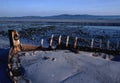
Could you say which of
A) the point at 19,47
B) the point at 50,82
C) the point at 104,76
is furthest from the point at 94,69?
the point at 19,47

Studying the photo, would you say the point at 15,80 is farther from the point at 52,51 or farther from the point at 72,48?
the point at 72,48

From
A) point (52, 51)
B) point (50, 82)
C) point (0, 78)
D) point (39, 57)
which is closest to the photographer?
point (50, 82)

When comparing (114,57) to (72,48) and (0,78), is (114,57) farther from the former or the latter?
(0,78)

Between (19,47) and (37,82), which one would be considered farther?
(19,47)

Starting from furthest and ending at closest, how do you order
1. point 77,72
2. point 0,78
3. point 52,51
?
1. point 52,51
2. point 0,78
3. point 77,72

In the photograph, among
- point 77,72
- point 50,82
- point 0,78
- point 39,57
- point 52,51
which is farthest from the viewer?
point 52,51

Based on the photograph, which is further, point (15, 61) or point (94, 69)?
point (15, 61)

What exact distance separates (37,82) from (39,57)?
1922 millimetres

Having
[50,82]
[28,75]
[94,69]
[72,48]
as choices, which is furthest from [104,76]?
[72,48]

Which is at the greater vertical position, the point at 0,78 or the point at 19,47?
the point at 19,47

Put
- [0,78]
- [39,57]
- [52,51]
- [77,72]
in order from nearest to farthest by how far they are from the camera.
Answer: [77,72] → [0,78] → [39,57] → [52,51]

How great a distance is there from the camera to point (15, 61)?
963 cm

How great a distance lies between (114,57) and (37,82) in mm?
3528

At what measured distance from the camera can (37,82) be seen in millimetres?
7961
